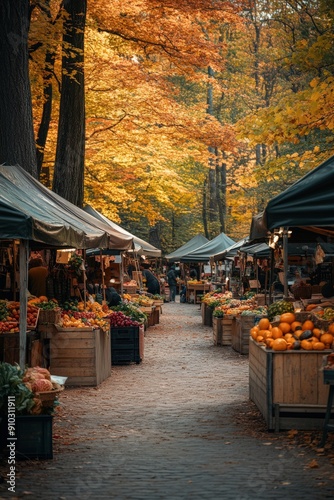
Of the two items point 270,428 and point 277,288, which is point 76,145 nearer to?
point 277,288

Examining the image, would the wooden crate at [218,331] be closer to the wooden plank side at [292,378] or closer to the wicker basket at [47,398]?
the wooden plank side at [292,378]

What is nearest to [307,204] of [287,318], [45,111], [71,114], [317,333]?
[317,333]

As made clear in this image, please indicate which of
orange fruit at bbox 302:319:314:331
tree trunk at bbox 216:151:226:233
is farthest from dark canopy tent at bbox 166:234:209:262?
orange fruit at bbox 302:319:314:331

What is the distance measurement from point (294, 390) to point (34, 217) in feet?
12.2

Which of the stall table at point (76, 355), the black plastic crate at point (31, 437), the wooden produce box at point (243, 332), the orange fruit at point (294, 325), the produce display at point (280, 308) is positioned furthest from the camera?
the wooden produce box at point (243, 332)

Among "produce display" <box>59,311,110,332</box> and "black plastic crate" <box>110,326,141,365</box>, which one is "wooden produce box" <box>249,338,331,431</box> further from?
"black plastic crate" <box>110,326,141,365</box>

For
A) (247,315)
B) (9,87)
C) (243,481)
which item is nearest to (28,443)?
(243,481)

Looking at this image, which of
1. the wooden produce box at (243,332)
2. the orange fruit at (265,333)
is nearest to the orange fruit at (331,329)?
the orange fruit at (265,333)

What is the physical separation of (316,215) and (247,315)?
10641 millimetres

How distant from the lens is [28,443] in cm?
896

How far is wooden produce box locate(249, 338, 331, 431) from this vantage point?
10.4 m

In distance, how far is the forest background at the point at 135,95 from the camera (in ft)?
54.4

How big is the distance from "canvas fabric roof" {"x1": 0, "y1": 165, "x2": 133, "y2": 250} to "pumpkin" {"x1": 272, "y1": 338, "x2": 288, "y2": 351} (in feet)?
10.3

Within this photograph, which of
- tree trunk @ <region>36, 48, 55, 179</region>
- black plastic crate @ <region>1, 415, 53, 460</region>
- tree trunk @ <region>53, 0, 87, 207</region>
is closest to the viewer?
black plastic crate @ <region>1, 415, 53, 460</region>
